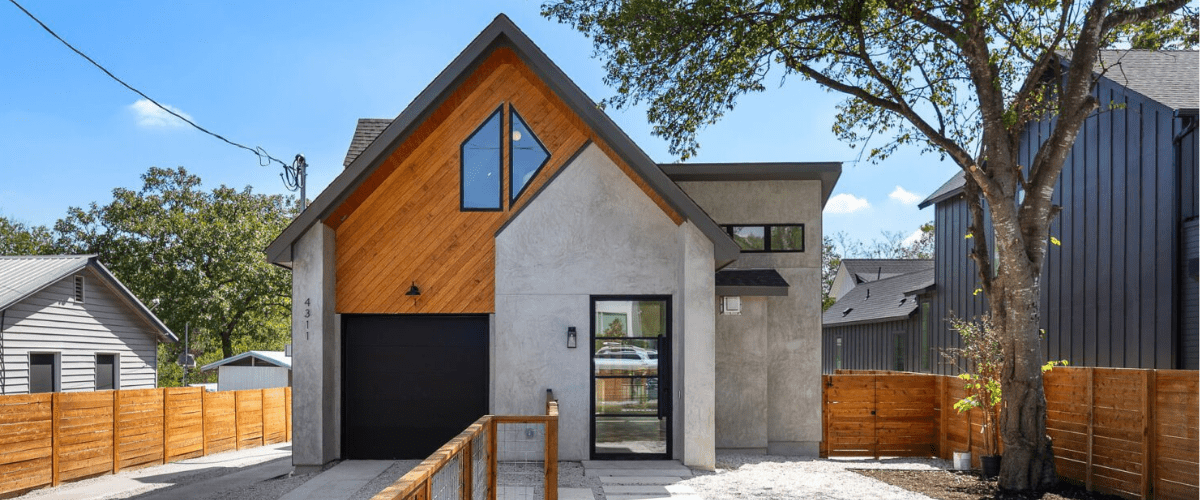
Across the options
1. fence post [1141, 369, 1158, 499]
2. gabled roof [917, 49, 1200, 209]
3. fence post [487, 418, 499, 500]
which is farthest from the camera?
gabled roof [917, 49, 1200, 209]

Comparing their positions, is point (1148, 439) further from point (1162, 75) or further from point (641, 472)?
point (1162, 75)

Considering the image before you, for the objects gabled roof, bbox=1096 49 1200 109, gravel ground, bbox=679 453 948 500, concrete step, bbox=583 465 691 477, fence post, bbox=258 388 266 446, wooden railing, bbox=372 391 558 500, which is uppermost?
gabled roof, bbox=1096 49 1200 109

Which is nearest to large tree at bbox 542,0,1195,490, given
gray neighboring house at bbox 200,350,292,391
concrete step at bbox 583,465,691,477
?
concrete step at bbox 583,465,691,477

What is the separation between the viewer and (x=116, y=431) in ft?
44.7

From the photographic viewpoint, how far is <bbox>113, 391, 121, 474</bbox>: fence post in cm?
1356

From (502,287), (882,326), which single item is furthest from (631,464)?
(882,326)

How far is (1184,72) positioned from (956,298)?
7.56 metres

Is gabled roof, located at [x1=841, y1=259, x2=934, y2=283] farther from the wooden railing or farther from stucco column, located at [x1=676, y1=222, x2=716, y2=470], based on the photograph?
the wooden railing

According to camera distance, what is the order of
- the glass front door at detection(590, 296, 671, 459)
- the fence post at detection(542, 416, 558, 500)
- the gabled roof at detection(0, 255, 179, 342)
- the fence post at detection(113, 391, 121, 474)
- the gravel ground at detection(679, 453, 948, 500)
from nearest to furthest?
1. the fence post at detection(542, 416, 558, 500)
2. the gravel ground at detection(679, 453, 948, 500)
3. the glass front door at detection(590, 296, 671, 459)
4. the fence post at detection(113, 391, 121, 474)
5. the gabled roof at detection(0, 255, 179, 342)

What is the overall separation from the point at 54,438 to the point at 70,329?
902 cm

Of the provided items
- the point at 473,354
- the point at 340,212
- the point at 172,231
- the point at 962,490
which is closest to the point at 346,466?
the point at 473,354

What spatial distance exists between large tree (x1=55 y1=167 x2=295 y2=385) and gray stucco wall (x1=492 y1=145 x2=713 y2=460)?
1045 inches

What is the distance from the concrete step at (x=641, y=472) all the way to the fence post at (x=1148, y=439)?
180 inches

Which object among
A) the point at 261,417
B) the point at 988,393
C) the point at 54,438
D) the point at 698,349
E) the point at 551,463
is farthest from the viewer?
the point at 261,417
